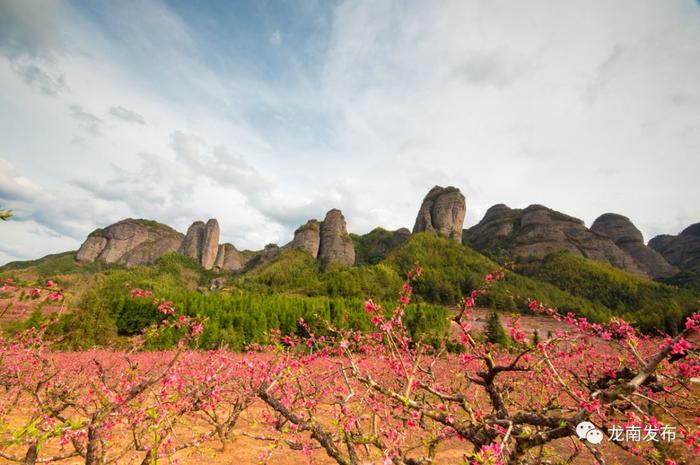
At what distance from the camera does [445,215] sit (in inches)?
4651

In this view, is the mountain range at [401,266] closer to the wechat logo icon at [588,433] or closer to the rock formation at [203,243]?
the rock formation at [203,243]

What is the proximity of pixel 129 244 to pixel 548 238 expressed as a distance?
160 meters

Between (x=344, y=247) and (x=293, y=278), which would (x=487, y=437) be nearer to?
(x=293, y=278)

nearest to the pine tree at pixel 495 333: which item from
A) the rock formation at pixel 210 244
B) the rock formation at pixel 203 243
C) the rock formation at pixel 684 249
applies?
the rock formation at pixel 210 244

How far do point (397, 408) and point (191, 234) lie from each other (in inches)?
5555

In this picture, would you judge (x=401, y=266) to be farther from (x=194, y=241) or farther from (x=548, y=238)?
(x=194, y=241)

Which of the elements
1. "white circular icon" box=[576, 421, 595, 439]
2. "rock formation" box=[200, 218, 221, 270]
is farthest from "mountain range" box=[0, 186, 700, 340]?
"white circular icon" box=[576, 421, 595, 439]

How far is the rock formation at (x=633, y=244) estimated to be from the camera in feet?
371

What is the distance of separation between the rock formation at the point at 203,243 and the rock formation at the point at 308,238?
32088 mm

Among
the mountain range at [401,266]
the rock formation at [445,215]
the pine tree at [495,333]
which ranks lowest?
the pine tree at [495,333]

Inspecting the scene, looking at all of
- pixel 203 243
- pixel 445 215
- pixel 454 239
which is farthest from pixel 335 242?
pixel 203 243

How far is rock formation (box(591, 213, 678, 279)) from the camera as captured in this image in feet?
371

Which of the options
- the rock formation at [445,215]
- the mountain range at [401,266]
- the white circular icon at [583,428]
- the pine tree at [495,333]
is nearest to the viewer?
the white circular icon at [583,428]

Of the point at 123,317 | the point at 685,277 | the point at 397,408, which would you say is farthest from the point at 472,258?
the point at 397,408
